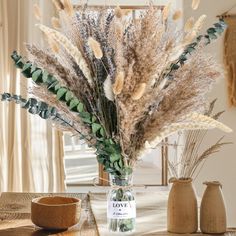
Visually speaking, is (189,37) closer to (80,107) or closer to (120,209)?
(80,107)

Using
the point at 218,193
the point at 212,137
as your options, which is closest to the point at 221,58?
the point at 212,137

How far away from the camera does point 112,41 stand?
138 cm

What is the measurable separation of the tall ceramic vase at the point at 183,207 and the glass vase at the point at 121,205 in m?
0.13

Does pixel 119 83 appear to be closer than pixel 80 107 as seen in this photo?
Yes

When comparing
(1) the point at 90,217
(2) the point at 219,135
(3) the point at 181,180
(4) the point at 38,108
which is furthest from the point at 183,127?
(2) the point at 219,135

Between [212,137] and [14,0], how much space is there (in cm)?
169

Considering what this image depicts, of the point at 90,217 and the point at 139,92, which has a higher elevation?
the point at 139,92

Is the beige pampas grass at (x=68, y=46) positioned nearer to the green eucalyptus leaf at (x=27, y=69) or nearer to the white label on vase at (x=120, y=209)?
the green eucalyptus leaf at (x=27, y=69)

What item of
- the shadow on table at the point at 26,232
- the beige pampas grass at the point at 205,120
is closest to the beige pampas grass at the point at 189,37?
the beige pampas grass at the point at 205,120

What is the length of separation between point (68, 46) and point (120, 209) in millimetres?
525

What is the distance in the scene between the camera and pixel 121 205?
1464 mm

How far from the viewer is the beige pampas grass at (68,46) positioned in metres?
1.32

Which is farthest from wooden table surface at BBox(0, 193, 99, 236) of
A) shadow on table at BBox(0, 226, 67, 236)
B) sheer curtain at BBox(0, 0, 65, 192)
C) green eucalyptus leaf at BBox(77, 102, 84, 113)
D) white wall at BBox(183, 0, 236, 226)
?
white wall at BBox(183, 0, 236, 226)

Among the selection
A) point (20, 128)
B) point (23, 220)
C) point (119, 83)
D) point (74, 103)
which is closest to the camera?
point (119, 83)
